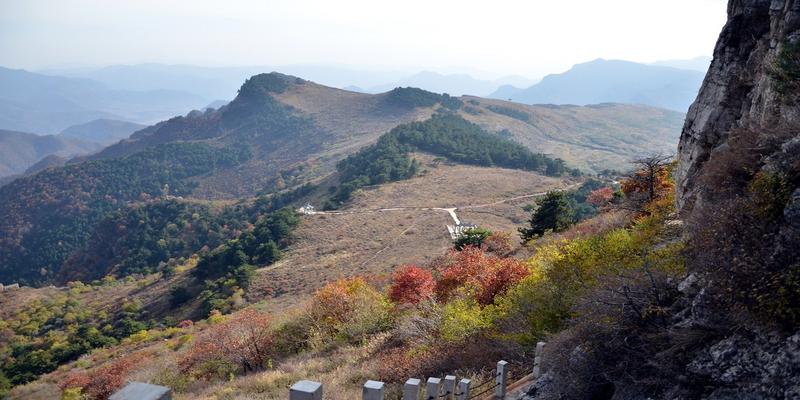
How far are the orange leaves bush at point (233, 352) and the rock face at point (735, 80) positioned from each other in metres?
13.7

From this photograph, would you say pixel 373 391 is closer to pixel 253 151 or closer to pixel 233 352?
pixel 233 352

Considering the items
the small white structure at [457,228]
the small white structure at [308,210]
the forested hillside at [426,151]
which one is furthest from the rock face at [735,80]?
the forested hillside at [426,151]

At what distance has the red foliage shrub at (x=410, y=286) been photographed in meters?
17.9

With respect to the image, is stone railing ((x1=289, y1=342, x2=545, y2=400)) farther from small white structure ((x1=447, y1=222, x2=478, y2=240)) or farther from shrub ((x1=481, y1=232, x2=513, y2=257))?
small white structure ((x1=447, y1=222, x2=478, y2=240))

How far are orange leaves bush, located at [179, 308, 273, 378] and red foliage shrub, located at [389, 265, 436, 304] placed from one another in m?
4.86

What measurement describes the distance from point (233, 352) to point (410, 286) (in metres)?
6.75

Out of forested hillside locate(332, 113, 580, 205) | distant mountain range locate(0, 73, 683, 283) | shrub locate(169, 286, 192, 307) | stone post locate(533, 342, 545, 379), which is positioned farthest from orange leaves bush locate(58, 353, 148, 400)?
distant mountain range locate(0, 73, 683, 283)

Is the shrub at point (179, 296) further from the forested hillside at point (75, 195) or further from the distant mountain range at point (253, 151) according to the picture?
the forested hillside at point (75, 195)

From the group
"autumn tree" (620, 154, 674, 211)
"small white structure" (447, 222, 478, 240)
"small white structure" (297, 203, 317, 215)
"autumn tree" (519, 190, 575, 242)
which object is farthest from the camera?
"small white structure" (297, 203, 317, 215)

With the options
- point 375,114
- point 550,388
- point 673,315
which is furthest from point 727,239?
point 375,114

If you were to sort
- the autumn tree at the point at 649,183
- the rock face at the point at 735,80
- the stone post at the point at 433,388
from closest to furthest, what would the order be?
the stone post at the point at 433,388 → the rock face at the point at 735,80 → the autumn tree at the point at 649,183

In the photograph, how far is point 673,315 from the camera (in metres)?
5.95

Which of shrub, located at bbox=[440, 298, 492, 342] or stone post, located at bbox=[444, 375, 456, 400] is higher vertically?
stone post, located at bbox=[444, 375, 456, 400]

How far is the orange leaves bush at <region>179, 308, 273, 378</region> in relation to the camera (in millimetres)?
16219
